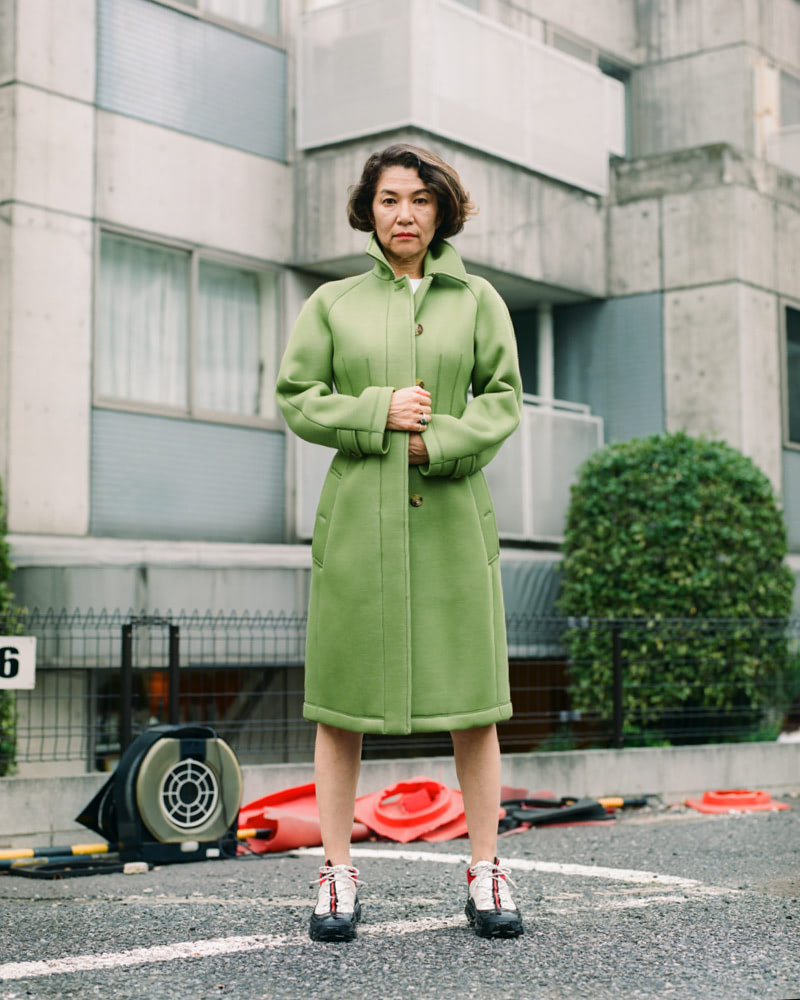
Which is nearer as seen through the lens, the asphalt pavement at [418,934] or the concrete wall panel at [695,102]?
the asphalt pavement at [418,934]

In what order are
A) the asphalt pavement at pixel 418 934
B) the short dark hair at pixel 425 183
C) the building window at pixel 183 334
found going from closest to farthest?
the asphalt pavement at pixel 418 934 < the short dark hair at pixel 425 183 < the building window at pixel 183 334

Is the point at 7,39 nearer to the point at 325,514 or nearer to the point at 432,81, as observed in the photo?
the point at 432,81

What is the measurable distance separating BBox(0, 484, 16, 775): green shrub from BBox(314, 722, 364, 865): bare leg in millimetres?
4186

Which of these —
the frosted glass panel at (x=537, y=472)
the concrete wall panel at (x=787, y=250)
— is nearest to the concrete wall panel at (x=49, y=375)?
the frosted glass panel at (x=537, y=472)

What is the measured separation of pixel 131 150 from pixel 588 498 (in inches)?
176

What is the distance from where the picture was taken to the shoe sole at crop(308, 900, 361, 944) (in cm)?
403

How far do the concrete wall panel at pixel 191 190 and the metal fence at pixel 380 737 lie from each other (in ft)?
11.0

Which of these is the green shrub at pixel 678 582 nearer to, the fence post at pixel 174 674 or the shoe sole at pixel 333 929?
the fence post at pixel 174 674

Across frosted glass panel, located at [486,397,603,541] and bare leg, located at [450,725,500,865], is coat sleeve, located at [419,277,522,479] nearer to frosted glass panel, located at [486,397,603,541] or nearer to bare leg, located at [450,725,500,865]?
bare leg, located at [450,725,500,865]

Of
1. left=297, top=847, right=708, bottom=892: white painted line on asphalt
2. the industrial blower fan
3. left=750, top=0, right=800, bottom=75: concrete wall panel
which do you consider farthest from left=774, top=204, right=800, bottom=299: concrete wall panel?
the industrial blower fan

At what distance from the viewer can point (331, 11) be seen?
40.0ft

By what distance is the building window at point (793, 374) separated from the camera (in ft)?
47.8

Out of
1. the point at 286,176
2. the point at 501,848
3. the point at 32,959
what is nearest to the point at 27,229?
the point at 286,176

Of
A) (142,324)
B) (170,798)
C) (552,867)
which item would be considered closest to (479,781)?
(552,867)
